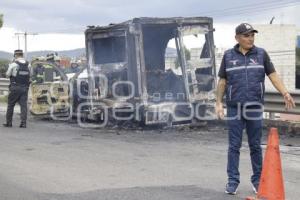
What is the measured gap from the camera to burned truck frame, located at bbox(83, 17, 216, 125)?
1164cm

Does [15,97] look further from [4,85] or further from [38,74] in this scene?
[4,85]

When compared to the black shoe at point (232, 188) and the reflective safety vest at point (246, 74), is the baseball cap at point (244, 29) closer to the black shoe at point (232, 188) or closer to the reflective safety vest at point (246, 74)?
the reflective safety vest at point (246, 74)

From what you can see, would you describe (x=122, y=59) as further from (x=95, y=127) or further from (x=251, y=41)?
(x=251, y=41)

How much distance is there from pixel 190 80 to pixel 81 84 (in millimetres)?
2775

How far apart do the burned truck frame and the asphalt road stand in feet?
1.47

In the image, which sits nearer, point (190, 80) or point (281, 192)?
point (281, 192)

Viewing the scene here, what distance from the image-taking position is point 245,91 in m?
6.06

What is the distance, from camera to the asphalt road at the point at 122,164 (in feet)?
20.7

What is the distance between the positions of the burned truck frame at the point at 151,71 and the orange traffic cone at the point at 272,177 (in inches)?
240

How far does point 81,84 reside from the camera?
1330cm

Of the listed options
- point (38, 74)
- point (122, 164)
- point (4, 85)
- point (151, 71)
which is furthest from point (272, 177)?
point (4, 85)

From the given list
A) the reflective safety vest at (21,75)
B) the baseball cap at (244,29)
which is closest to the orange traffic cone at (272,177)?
the baseball cap at (244,29)

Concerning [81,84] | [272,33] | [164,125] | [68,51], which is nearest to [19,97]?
[81,84]

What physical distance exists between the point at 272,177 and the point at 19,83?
27.5ft
